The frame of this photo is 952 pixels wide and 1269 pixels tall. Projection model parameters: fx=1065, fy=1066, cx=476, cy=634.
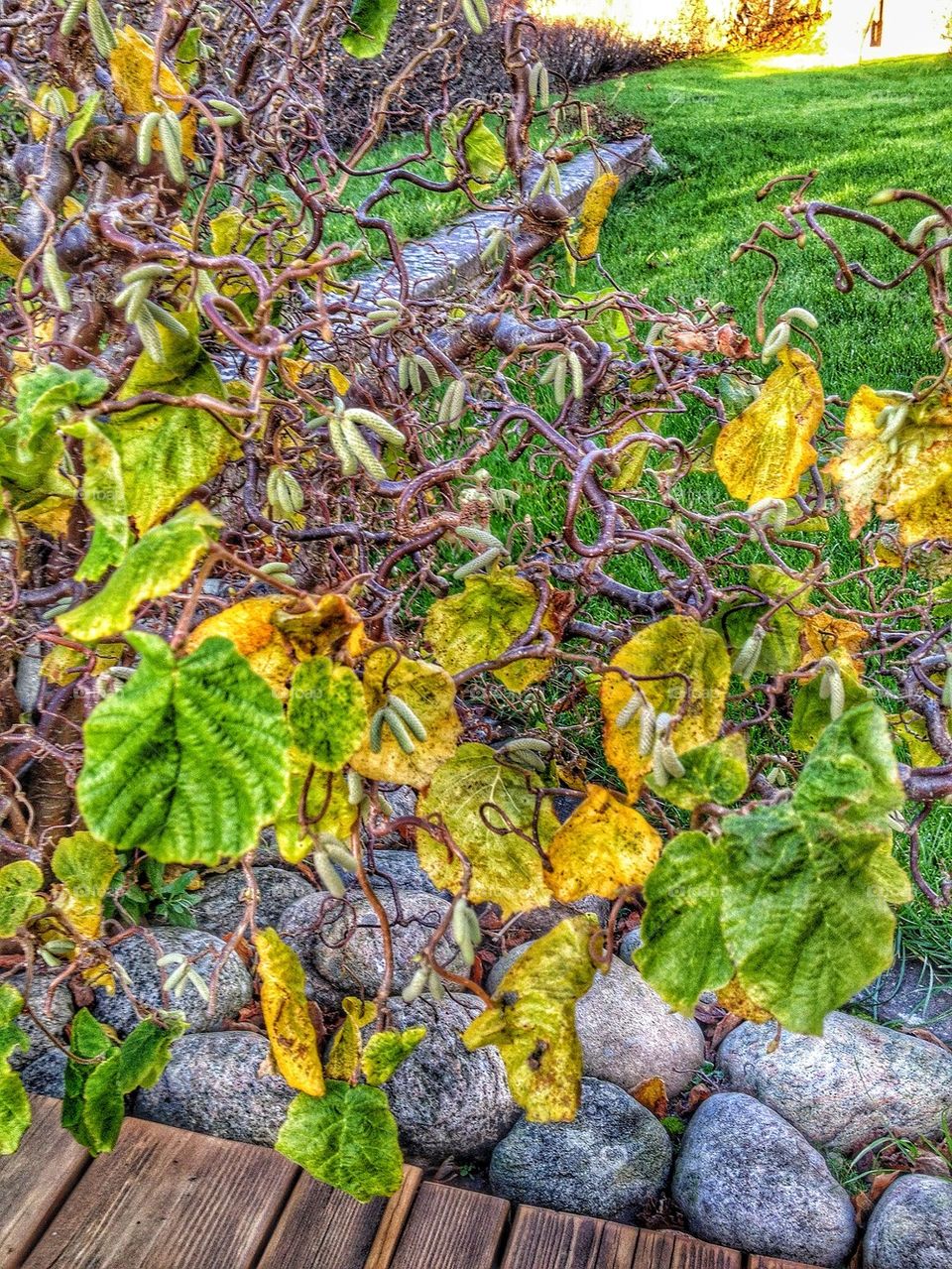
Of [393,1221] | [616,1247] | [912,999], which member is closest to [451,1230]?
[393,1221]

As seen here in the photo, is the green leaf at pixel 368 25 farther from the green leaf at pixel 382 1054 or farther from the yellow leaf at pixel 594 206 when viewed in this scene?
the green leaf at pixel 382 1054

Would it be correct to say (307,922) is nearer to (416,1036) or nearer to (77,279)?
(416,1036)

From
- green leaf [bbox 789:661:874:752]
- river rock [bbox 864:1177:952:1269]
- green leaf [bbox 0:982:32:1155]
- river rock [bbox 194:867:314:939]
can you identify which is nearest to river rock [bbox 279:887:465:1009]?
river rock [bbox 194:867:314:939]

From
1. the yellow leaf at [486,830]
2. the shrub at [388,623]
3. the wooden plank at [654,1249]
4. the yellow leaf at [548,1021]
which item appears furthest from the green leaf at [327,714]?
the wooden plank at [654,1249]

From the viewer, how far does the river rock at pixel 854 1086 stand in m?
1.61

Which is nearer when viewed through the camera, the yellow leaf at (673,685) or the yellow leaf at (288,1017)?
the yellow leaf at (673,685)

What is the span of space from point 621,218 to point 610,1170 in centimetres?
544

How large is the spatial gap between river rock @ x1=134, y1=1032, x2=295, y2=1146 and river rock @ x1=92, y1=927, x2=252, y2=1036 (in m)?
0.10

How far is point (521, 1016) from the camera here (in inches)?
38.6

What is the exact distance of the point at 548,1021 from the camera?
0.96m

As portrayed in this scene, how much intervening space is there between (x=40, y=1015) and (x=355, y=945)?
0.48 meters

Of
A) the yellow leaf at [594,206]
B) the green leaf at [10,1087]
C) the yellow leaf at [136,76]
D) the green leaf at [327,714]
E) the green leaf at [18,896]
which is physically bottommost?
the green leaf at [10,1087]

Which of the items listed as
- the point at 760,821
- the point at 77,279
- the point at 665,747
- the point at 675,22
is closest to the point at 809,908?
the point at 760,821

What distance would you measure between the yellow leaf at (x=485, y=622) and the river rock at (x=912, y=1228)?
3.13 feet
